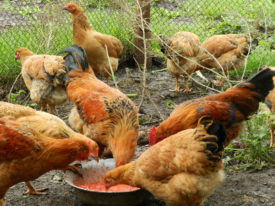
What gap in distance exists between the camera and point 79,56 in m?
5.46

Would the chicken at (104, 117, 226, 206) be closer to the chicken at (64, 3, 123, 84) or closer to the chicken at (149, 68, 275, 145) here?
the chicken at (149, 68, 275, 145)

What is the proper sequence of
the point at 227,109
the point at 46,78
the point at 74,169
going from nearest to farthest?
the point at 74,169, the point at 227,109, the point at 46,78

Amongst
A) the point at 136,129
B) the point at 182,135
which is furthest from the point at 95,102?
the point at 182,135

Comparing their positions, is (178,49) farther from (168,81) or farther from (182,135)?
(182,135)

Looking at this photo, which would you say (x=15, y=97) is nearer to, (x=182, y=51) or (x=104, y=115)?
(x=104, y=115)

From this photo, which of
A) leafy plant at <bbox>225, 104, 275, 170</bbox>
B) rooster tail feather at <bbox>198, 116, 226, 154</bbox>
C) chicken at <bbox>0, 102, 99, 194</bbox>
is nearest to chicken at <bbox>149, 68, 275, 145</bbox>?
leafy plant at <bbox>225, 104, 275, 170</bbox>

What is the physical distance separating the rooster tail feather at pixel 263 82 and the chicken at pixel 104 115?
4.89ft

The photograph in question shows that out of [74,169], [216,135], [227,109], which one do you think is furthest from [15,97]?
[216,135]

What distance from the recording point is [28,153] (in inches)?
144

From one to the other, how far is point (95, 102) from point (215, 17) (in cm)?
661

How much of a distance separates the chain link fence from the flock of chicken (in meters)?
1.02

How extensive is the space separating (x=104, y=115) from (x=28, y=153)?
1157 millimetres

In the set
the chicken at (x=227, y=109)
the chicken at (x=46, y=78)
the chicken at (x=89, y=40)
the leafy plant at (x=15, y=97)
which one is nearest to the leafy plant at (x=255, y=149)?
the chicken at (x=227, y=109)

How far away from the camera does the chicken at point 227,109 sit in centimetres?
439
